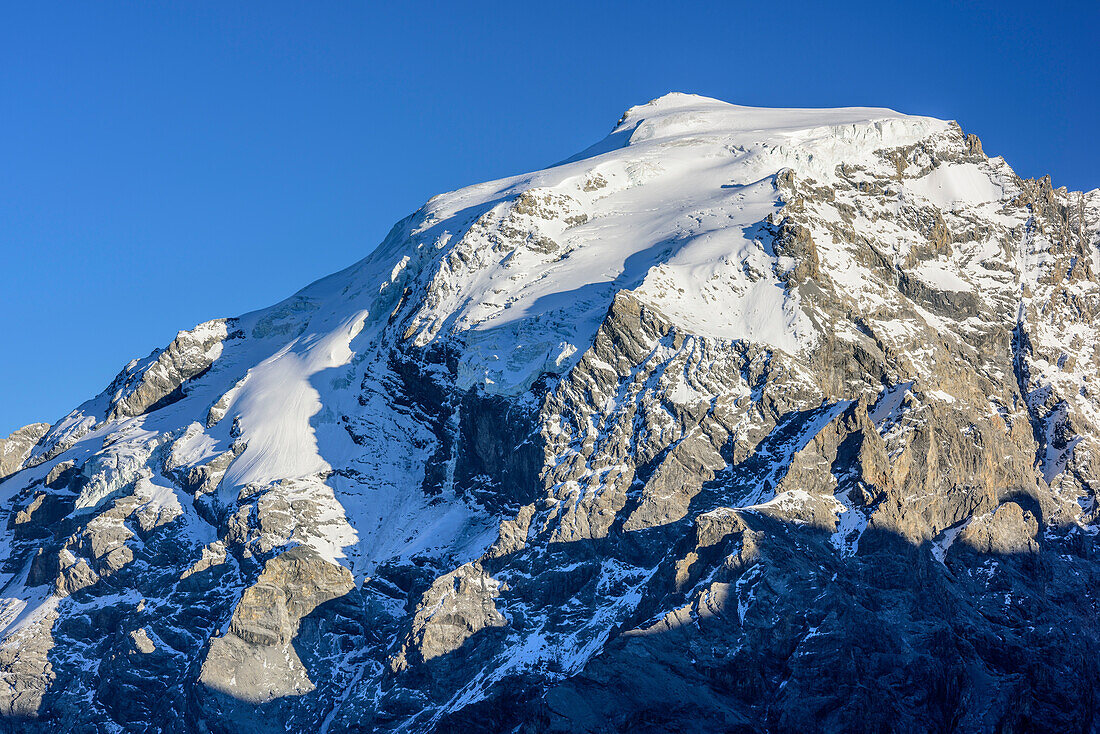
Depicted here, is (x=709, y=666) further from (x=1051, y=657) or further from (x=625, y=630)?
(x=1051, y=657)

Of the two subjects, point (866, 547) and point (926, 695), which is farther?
point (866, 547)

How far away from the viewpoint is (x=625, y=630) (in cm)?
19200

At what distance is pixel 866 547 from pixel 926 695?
1942 centimetres

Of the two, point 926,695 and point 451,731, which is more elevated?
point 451,731

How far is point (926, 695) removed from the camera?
18475 cm

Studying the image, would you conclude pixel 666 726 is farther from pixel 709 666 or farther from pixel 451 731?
pixel 451 731

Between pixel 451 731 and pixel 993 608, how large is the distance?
6210 cm

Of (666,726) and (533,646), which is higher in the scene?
(533,646)

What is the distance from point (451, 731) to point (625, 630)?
22.2m

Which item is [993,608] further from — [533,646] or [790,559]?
[533,646]

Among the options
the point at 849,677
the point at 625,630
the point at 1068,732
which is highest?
the point at 625,630

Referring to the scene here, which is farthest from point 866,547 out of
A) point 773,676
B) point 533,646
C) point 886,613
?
point 533,646

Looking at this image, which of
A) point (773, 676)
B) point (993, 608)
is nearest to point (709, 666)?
point (773, 676)

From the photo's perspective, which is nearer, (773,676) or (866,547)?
(773,676)
